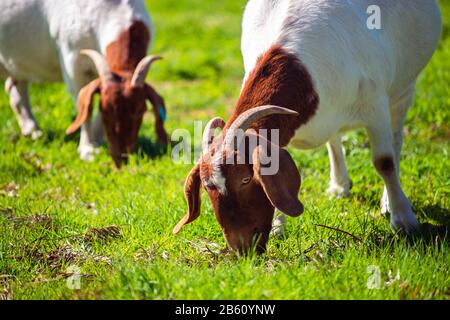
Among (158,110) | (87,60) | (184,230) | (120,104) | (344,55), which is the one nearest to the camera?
(344,55)

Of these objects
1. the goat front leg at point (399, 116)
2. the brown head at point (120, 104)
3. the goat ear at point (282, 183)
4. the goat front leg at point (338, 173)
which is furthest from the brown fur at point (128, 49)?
the goat ear at point (282, 183)

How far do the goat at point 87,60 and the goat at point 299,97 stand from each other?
73.1 inches

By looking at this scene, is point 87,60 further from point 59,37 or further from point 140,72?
point 140,72

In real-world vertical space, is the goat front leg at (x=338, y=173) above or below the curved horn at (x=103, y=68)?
below

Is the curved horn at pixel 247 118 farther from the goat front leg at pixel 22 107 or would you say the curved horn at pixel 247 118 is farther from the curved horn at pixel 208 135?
the goat front leg at pixel 22 107

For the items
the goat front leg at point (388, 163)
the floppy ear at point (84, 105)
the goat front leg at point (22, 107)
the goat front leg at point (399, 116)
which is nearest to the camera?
the goat front leg at point (388, 163)

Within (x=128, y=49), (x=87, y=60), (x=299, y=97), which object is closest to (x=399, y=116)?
(x=299, y=97)

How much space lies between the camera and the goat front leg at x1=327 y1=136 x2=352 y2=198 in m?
5.82

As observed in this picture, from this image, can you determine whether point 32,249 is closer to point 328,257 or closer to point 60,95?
point 328,257

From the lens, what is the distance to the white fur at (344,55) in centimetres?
453

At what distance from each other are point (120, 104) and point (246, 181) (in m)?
2.93

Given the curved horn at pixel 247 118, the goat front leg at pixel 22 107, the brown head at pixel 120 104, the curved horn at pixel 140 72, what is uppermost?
the curved horn at pixel 247 118

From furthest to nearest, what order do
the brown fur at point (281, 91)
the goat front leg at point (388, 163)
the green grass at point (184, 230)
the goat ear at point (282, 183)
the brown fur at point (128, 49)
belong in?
the brown fur at point (128, 49), the goat front leg at point (388, 163), the brown fur at point (281, 91), the goat ear at point (282, 183), the green grass at point (184, 230)

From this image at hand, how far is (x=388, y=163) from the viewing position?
498cm
